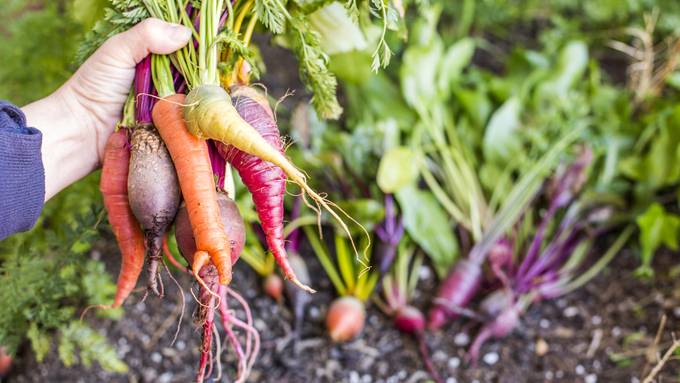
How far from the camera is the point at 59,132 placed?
1116 mm

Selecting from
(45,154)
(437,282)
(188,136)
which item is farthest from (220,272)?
(437,282)

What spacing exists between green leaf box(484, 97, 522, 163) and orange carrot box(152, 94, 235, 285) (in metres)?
1.02

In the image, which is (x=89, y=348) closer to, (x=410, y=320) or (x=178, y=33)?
(x=178, y=33)

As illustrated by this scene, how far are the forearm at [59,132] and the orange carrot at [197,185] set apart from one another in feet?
0.76

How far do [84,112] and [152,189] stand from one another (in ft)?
0.90

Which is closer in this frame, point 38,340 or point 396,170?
point 38,340

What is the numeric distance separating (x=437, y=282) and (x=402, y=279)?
0.14 meters

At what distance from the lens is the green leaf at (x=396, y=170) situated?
1546 mm

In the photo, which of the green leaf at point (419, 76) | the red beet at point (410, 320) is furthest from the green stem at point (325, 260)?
the green leaf at point (419, 76)

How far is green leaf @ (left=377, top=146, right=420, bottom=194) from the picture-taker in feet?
5.07

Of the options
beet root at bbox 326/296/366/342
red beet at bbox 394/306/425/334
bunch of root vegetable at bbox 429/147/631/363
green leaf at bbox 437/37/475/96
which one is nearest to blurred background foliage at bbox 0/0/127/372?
beet root at bbox 326/296/366/342

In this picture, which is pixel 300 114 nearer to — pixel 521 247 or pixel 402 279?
pixel 402 279

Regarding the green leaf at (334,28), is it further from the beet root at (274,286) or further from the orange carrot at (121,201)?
the beet root at (274,286)

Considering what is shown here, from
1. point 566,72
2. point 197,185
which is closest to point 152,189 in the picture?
point 197,185
